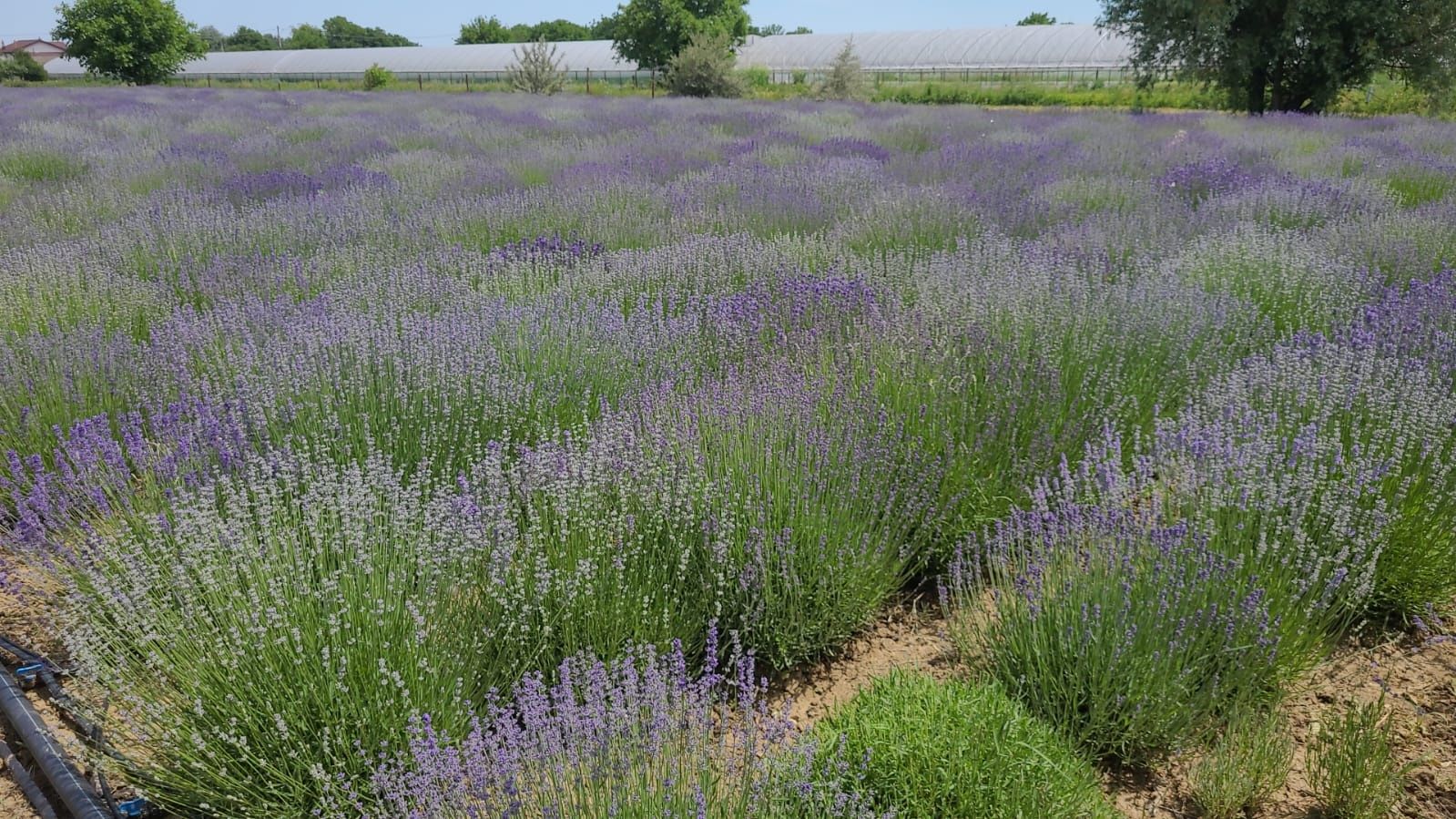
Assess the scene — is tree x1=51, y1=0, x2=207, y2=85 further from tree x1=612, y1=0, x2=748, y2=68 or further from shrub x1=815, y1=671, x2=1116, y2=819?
shrub x1=815, y1=671, x2=1116, y2=819

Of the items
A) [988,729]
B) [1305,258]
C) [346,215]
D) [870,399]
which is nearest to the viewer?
[988,729]

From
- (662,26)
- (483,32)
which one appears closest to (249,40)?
(483,32)

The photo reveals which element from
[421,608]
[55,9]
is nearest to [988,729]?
[421,608]

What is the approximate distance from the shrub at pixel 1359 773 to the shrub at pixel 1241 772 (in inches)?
3.4

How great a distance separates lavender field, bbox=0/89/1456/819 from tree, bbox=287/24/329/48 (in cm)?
10537

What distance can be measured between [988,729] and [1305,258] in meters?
4.11

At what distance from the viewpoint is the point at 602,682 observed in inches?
70.6

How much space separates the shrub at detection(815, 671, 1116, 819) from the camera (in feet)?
6.01

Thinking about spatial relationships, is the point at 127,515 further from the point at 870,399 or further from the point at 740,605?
the point at 870,399

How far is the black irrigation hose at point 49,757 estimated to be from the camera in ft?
6.55

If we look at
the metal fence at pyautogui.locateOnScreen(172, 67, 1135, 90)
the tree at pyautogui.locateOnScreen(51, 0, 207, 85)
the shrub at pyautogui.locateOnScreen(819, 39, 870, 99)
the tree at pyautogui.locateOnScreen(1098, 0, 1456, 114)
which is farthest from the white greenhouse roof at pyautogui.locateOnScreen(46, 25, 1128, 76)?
the tree at pyautogui.locateOnScreen(1098, 0, 1456, 114)

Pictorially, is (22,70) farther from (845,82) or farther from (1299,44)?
(1299,44)

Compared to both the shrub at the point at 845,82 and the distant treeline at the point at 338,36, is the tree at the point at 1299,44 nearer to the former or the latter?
the shrub at the point at 845,82

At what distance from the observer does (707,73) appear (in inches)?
1032
